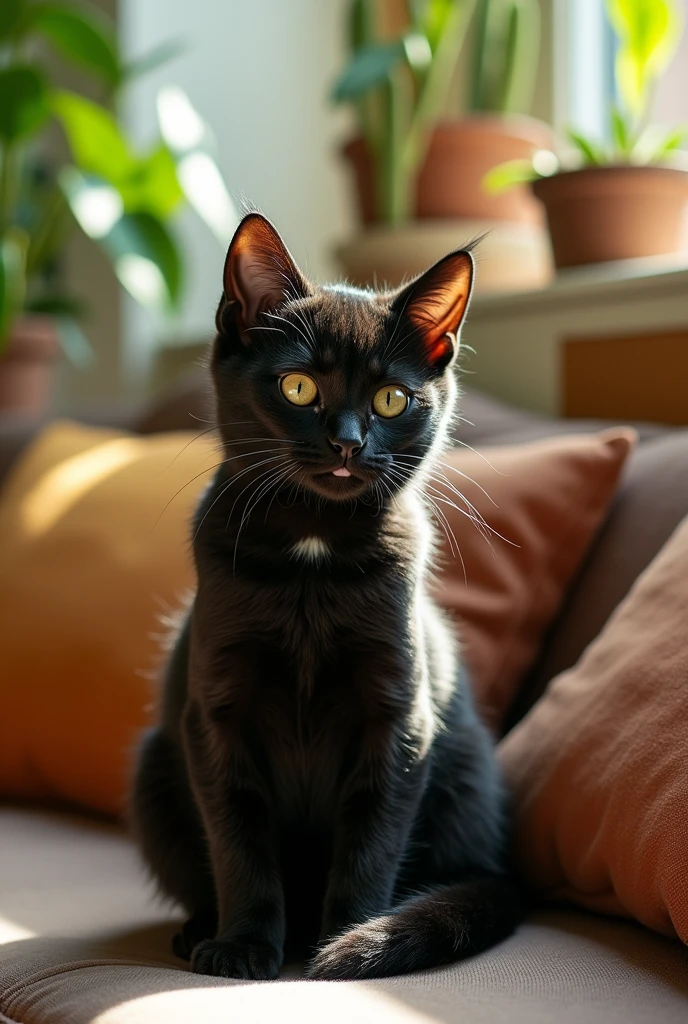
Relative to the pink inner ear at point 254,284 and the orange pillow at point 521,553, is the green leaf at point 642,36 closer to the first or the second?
the orange pillow at point 521,553

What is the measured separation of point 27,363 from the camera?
102 inches

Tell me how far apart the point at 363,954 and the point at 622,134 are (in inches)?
55.9

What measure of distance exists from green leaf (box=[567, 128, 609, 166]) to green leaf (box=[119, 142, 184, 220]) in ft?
2.95

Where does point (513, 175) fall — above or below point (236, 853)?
above

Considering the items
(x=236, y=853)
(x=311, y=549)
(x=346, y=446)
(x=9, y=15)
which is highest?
(x=9, y=15)

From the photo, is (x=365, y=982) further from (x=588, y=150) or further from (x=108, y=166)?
(x=108, y=166)

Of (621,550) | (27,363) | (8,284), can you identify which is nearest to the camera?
(621,550)

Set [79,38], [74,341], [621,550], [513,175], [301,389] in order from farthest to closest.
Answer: [74,341] → [79,38] → [513,175] → [621,550] → [301,389]

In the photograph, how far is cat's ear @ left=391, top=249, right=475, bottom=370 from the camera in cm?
102

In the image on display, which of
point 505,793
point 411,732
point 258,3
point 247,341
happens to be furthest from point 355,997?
point 258,3

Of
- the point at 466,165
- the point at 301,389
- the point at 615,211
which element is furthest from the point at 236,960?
the point at 466,165

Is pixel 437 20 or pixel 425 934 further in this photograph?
pixel 437 20

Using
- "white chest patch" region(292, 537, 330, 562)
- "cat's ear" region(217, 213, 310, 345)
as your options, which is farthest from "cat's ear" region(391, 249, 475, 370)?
"white chest patch" region(292, 537, 330, 562)

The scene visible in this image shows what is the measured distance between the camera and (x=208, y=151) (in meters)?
2.37
